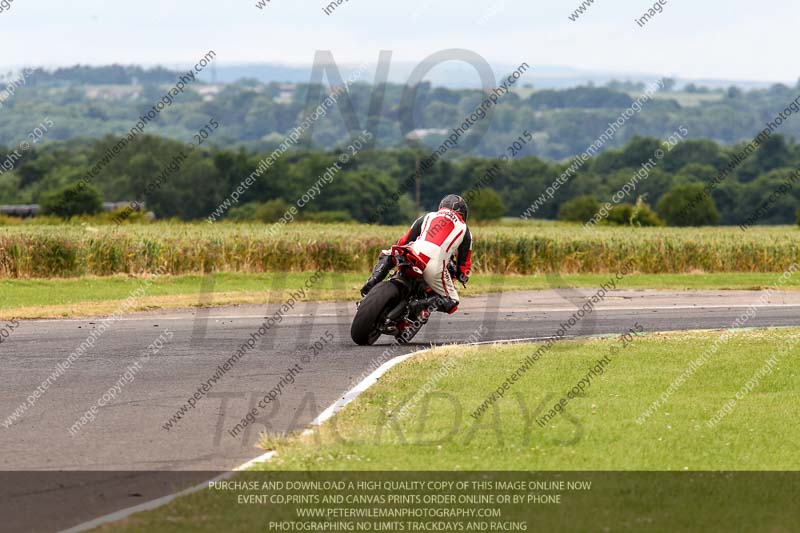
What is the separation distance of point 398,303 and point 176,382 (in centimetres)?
351

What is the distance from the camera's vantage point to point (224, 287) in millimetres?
26609

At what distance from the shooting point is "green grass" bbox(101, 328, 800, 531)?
24.0ft

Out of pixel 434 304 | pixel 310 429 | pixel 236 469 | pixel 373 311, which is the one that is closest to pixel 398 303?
pixel 373 311

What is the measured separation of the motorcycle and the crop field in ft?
47.5

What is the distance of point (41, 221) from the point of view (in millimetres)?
42500

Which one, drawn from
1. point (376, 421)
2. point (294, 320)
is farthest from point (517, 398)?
point (294, 320)

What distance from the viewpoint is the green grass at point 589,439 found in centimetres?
731

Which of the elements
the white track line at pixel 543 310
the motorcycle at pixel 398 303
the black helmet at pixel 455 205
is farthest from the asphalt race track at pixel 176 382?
the black helmet at pixel 455 205

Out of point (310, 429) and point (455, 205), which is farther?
point (455, 205)

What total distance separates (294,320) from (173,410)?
327 inches

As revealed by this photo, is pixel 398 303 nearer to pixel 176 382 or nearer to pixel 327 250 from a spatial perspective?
pixel 176 382

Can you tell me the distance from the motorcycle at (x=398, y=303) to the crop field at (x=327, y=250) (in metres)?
14.5

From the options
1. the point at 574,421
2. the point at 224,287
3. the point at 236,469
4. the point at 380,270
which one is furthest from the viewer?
the point at 224,287
